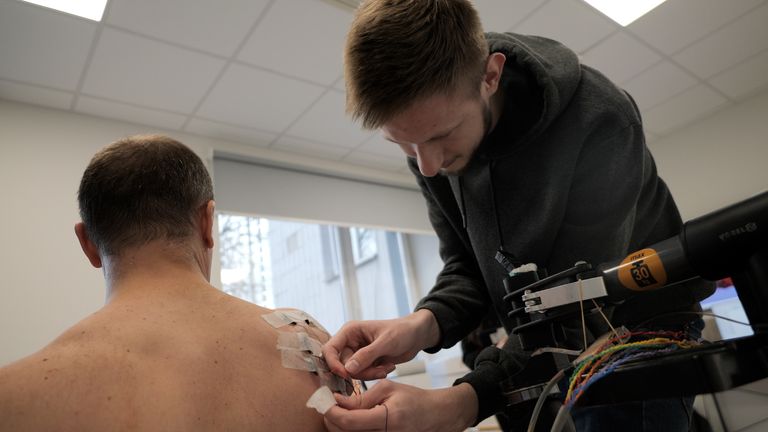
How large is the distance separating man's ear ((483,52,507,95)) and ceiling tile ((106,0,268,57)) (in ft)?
5.65

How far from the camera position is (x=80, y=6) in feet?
7.48

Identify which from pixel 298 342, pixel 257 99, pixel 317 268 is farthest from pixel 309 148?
pixel 298 342

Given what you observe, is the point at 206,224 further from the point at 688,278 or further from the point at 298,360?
the point at 688,278

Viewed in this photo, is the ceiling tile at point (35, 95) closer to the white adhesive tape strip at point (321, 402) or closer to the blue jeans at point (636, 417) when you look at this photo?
the white adhesive tape strip at point (321, 402)

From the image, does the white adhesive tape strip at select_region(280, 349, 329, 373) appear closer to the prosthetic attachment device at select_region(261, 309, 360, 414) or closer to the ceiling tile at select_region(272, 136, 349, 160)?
the prosthetic attachment device at select_region(261, 309, 360, 414)

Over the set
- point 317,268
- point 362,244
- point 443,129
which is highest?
point 362,244

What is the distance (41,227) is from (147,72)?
1011 millimetres

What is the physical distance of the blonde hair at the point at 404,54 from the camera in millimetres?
913

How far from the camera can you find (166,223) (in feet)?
3.30

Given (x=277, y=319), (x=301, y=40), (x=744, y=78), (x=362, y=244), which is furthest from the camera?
(x=362, y=244)

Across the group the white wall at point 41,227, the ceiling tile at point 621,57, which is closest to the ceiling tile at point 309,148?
the white wall at point 41,227

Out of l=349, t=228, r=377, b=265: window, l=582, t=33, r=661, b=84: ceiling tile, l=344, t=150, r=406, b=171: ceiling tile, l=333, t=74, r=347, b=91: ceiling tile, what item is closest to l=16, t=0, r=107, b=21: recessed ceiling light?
l=333, t=74, r=347, b=91: ceiling tile

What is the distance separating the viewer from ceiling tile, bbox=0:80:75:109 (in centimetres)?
271

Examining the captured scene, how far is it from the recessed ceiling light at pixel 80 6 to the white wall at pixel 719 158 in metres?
4.44
